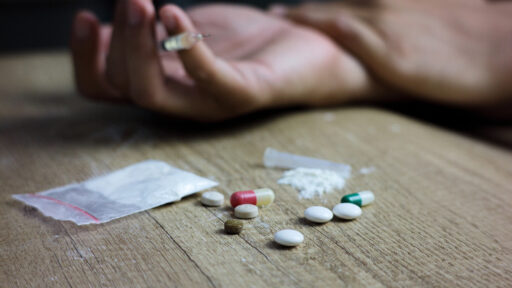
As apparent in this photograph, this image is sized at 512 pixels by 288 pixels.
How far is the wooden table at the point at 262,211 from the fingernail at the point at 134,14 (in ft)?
0.62

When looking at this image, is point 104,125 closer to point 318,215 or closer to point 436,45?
point 318,215

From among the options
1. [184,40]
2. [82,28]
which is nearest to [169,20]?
[184,40]

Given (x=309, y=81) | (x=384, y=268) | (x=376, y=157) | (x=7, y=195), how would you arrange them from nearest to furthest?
(x=384, y=268) < (x=7, y=195) < (x=376, y=157) < (x=309, y=81)

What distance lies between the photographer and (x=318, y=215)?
1.77ft

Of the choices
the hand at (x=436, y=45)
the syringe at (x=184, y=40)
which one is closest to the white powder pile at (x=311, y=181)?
the syringe at (x=184, y=40)

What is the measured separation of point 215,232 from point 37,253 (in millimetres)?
175

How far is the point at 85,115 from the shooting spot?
0.97m

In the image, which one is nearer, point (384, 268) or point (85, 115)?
point (384, 268)

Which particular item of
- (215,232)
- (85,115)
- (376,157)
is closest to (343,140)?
(376,157)

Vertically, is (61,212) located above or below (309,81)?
below

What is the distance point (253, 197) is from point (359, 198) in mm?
125

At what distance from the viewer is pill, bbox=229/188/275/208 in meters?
0.57

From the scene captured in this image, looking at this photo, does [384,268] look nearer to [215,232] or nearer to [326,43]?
[215,232]

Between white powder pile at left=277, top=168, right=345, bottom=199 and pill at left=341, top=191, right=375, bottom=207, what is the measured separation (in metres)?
0.04
